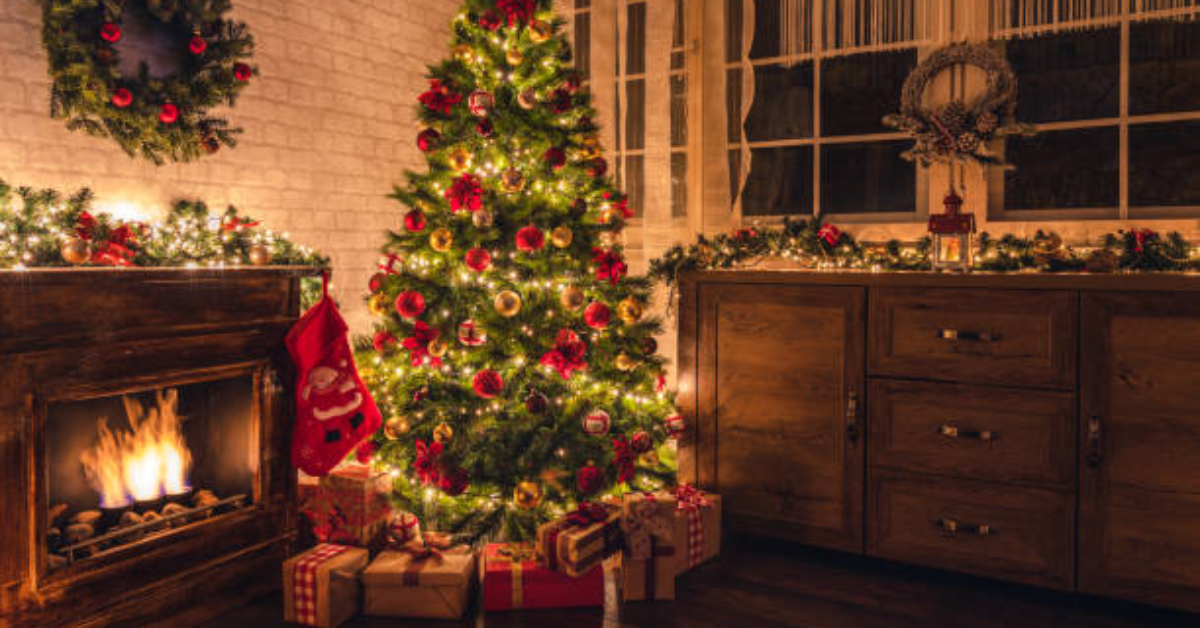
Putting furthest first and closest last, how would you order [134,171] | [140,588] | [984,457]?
[134,171] → [984,457] → [140,588]

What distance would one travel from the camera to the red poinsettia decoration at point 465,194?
8.52 ft

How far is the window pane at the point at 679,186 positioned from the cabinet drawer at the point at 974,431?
4.24 ft

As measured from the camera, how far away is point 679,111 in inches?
139

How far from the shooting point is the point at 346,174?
3.53 meters

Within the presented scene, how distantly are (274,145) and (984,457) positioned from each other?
9.41ft

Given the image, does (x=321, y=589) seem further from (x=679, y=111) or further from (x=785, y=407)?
(x=679, y=111)

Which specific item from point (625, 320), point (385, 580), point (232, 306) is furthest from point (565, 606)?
point (232, 306)

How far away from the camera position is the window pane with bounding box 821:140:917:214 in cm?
324

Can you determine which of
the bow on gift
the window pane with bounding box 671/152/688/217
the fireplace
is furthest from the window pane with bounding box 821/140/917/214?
the fireplace

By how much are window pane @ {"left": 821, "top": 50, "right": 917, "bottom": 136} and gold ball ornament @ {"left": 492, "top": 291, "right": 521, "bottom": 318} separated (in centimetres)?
170

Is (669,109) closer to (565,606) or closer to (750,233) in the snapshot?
(750,233)

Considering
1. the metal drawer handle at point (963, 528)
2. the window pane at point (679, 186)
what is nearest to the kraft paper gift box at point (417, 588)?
the metal drawer handle at point (963, 528)

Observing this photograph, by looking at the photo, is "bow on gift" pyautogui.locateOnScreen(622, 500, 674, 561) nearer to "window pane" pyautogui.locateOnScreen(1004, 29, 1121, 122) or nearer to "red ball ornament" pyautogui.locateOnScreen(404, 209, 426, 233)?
"red ball ornament" pyautogui.locateOnScreen(404, 209, 426, 233)

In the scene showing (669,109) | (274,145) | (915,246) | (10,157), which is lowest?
(915,246)
